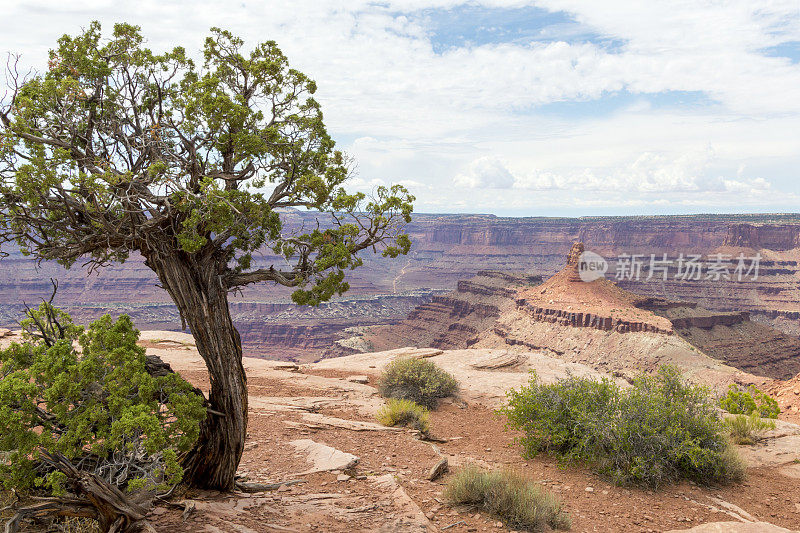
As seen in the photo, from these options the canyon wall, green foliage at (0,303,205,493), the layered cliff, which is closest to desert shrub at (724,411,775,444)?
green foliage at (0,303,205,493)

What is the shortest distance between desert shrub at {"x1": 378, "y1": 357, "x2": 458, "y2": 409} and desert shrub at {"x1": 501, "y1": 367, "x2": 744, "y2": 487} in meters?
5.41

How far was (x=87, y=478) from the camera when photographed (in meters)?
4.46

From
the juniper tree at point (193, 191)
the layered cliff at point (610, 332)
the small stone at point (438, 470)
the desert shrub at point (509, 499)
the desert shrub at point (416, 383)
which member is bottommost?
the layered cliff at point (610, 332)

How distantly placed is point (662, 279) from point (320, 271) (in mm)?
127179

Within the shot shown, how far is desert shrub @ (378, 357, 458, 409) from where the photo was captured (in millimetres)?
15672

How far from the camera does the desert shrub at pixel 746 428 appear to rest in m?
11.2

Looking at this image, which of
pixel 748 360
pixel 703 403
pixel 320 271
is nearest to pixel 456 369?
pixel 703 403

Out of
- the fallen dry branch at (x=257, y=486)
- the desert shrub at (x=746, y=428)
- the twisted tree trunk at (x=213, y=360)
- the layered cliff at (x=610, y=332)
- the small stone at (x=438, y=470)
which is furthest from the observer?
the layered cliff at (x=610, y=332)

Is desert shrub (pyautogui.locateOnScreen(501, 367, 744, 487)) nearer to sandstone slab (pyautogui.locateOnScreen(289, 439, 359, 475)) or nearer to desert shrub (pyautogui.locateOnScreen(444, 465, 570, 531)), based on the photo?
desert shrub (pyautogui.locateOnScreen(444, 465, 570, 531))

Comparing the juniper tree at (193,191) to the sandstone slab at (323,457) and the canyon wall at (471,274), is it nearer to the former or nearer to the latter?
the sandstone slab at (323,457)

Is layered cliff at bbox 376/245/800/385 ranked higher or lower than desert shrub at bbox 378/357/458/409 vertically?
lower

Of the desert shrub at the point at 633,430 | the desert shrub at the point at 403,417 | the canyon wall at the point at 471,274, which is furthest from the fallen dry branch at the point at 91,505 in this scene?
the canyon wall at the point at 471,274

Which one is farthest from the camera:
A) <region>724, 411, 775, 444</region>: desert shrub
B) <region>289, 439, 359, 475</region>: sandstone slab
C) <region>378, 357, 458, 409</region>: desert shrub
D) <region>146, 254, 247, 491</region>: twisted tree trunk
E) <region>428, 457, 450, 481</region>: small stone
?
<region>378, 357, 458, 409</region>: desert shrub

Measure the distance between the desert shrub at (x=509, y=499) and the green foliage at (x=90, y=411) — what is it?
3.98 meters
